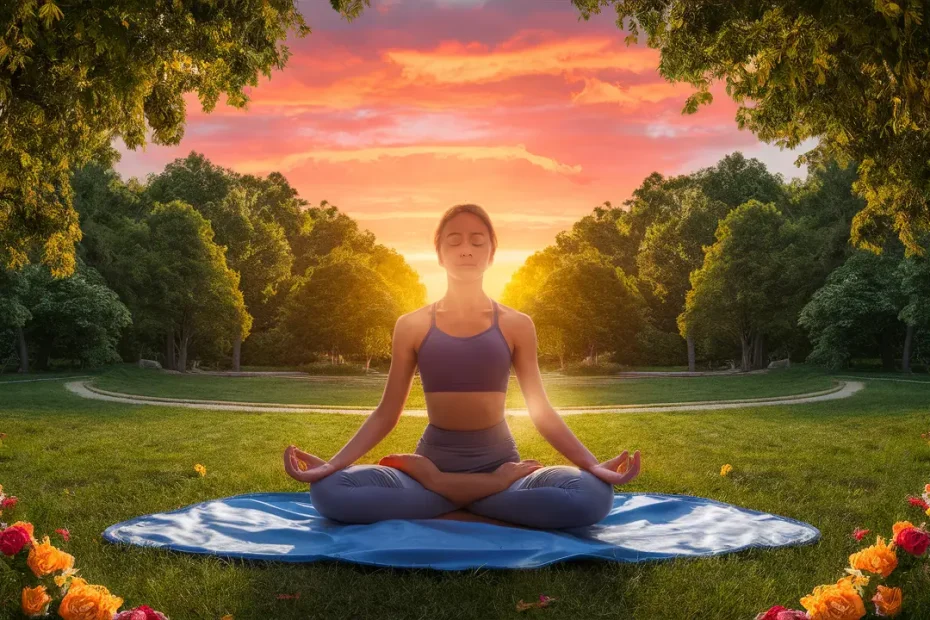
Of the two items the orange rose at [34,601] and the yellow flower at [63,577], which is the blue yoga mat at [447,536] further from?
the orange rose at [34,601]

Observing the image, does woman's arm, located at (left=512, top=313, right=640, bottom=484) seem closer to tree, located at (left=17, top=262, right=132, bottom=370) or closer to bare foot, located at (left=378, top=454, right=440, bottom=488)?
bare foot, located at (left=378, top=454, right=440, bottom=488)

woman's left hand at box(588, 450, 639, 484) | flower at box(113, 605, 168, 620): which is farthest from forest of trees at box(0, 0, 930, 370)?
flower at box(113, 605, 168, 620)

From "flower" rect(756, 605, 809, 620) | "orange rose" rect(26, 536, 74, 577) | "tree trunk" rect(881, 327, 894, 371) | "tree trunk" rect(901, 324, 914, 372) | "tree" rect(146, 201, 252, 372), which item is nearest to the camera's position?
"flower" rect(756, 605, 809, 620)

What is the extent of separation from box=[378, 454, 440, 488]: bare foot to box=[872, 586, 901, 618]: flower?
2.98m

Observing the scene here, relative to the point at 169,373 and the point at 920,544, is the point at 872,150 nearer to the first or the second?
the point at 920,544

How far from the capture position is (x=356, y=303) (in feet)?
121

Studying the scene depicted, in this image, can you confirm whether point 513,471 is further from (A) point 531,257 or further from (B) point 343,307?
(A) point 531,257

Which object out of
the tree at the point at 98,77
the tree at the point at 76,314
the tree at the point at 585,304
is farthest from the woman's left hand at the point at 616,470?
the tree at the point at 585,304

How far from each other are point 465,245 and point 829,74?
4005mm

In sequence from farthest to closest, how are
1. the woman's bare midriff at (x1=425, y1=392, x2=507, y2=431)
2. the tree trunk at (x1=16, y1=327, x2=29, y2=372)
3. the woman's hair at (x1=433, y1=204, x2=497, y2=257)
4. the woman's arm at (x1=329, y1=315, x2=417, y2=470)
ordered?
1. the tree trunk at (x1=16, y1=327, x2=29, y2=372)
2. the woman's hair at (x1=433, y1=204, x2=497, y2=257)
3. the woman's arm at (x1=329, y1=315, x2=417, y2=470)
4. the woman's bare midriff at (x1=425, y1=392, x2=507, y2=431)

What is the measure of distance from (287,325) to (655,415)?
83.4ft

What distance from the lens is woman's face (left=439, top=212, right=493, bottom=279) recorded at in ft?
20.3

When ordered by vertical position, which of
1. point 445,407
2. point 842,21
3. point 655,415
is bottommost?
point 655,415

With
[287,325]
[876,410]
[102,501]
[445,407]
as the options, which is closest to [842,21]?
[445,407]
